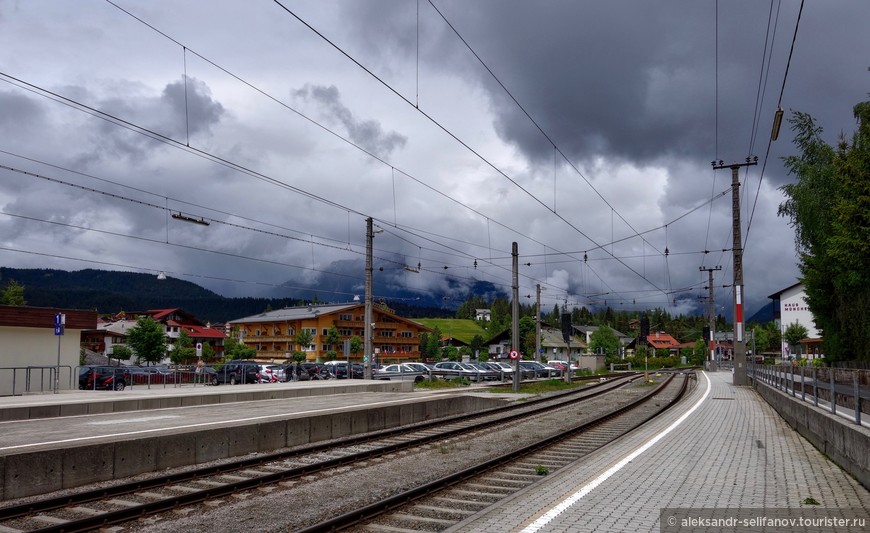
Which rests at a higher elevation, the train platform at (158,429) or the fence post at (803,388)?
the fence post at (803,388)

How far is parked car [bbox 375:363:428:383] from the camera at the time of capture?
47875mm

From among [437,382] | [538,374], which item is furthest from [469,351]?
[437,382]

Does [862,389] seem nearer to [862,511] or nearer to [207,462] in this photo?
[862,511]

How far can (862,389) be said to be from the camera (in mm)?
12180

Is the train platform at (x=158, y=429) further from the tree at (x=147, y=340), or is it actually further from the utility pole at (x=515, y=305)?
the tree at (x=147, y=340)

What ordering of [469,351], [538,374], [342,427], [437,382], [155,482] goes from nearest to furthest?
1. [155,482]
2. [342,427]
3. [437,382]
4. [538,374]
5. [469,351]

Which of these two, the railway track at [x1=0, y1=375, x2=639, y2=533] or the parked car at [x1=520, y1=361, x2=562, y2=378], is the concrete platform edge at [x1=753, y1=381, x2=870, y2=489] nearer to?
the railway track at [x1=0, y1=375, x2=639, y2=533]

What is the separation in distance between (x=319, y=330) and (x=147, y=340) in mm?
26116

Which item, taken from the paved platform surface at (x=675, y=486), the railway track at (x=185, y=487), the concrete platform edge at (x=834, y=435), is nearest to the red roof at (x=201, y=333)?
the railway track at (x=185, y=487)

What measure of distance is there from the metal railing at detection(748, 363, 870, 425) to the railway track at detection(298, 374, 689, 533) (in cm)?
528

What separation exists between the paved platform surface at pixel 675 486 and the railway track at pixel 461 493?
70 cm

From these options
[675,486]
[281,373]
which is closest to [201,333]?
[281,373]

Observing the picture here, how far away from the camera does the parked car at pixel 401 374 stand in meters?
47.9

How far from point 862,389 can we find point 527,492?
6622 mm
